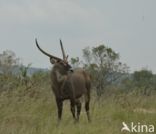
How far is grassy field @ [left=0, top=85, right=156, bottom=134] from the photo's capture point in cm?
952

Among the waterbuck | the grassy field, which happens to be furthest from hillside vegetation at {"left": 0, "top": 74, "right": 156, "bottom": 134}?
the waterbuck

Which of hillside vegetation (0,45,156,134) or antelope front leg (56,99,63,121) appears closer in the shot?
hillside vegetation (0,45,156,134)

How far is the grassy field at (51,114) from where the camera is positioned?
375 inches

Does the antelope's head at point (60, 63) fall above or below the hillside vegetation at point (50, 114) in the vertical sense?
above

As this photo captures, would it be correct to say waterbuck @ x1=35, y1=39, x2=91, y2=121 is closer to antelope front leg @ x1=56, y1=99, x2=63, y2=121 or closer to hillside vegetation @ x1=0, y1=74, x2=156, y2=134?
antelope front leg @ x1=56, y1=99, x2=63, y2=121

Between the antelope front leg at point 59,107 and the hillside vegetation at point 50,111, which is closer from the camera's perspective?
the hillside vegetation at point 50,111

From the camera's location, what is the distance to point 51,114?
11992 millimetres

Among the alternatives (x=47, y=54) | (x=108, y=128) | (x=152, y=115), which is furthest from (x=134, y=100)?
(x=108, y=128)

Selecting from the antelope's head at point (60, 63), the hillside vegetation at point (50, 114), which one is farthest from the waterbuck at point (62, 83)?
the hillside vegetation at point (50, 114)

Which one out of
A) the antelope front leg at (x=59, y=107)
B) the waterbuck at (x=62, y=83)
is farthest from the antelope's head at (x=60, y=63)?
the antelope front leg at (x=59, y=107)

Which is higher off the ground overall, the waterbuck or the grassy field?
the waterbuck

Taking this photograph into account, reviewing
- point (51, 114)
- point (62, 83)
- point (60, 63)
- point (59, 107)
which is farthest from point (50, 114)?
point (60, 63)

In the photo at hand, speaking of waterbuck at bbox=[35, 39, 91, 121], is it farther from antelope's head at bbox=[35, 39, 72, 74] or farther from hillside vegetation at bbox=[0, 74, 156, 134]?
hillside vegetation at bbox=[0, 74, 156, 134]

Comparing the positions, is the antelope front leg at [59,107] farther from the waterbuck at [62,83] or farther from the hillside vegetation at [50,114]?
the hillside vegetation at [50,114]
